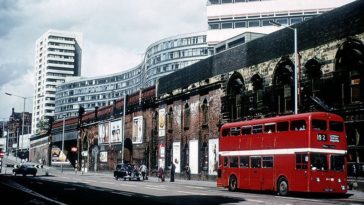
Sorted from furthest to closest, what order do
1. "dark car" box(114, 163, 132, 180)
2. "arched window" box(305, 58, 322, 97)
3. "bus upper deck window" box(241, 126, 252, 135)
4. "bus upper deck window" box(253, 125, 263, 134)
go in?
"dark car" box(114, 163, 132, 180) → "arched window" box(305, 58, 322, 97) → "bus upper deck window" box(241, 126, 252, 135) → "bus upper deck window" box(253, 125, 263, 134)

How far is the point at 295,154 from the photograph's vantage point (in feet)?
74.1

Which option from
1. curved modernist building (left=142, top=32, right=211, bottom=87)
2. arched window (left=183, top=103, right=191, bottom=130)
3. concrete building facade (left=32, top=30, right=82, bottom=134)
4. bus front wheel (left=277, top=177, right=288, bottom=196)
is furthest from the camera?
concrete building facade (left=32, top=30, right=82, bottom=134)

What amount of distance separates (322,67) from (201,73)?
1659 cm

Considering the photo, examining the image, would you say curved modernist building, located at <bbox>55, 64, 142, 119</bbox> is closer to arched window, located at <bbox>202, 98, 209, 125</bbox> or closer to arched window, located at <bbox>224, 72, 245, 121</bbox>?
arched window, located at <bbox>202, 98, 209, 125</bbox>

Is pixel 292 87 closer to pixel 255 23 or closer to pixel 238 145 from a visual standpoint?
pixel 238 145

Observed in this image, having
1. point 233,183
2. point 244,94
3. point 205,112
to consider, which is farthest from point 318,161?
point 205,112

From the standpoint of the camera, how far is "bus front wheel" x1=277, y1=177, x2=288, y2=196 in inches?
914

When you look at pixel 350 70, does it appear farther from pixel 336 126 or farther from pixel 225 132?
pixel 225 132


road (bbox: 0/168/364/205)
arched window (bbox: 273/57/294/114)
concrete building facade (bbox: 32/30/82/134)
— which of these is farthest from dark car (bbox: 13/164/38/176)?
concrete building facade (bbox: 32/30/82/134)

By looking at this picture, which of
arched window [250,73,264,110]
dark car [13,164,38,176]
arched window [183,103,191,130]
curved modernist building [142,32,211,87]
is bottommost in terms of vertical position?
dark car [13,164,38,176]

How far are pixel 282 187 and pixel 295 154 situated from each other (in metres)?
2.05

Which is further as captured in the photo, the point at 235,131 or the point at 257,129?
the point at 235,131

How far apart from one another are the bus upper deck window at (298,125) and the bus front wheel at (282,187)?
2794 mm

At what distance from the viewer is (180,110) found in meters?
46.8
